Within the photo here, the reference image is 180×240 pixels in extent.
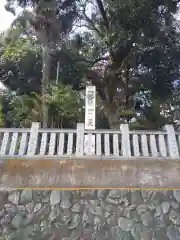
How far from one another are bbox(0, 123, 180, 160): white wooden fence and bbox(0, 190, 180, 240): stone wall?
2.19 ft

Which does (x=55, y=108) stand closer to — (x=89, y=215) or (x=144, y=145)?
(x=144, y=145)

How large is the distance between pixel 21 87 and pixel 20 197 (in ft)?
20.9

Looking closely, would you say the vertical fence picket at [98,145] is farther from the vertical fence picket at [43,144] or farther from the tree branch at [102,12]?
the tree branch at [102,12]

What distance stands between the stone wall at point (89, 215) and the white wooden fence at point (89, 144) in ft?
2.19

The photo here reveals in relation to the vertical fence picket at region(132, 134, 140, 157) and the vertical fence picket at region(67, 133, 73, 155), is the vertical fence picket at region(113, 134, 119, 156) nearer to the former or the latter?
the vertical fence picket at region(132, 134, 140, 157)

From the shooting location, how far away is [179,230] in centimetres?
453

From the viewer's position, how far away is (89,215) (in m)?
4.61

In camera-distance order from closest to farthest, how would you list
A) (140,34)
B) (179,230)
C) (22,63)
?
(179,230) → (140,34) → (22,63)

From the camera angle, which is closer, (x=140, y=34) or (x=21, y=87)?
(x=140, y=34)

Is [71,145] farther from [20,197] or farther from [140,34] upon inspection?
[140,34]

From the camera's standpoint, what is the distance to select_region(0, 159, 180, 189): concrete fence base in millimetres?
4707

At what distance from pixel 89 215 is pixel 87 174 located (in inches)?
26.5

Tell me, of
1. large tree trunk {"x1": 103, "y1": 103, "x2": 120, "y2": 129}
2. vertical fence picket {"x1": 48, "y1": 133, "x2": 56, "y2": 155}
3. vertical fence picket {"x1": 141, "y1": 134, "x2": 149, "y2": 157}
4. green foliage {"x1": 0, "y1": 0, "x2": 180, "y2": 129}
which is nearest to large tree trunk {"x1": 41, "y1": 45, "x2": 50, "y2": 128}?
green foliage {"x1": 0, "y1": 0, "x2": 180, "y2": 129}

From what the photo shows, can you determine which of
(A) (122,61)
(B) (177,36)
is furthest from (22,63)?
(B) (177,36)
